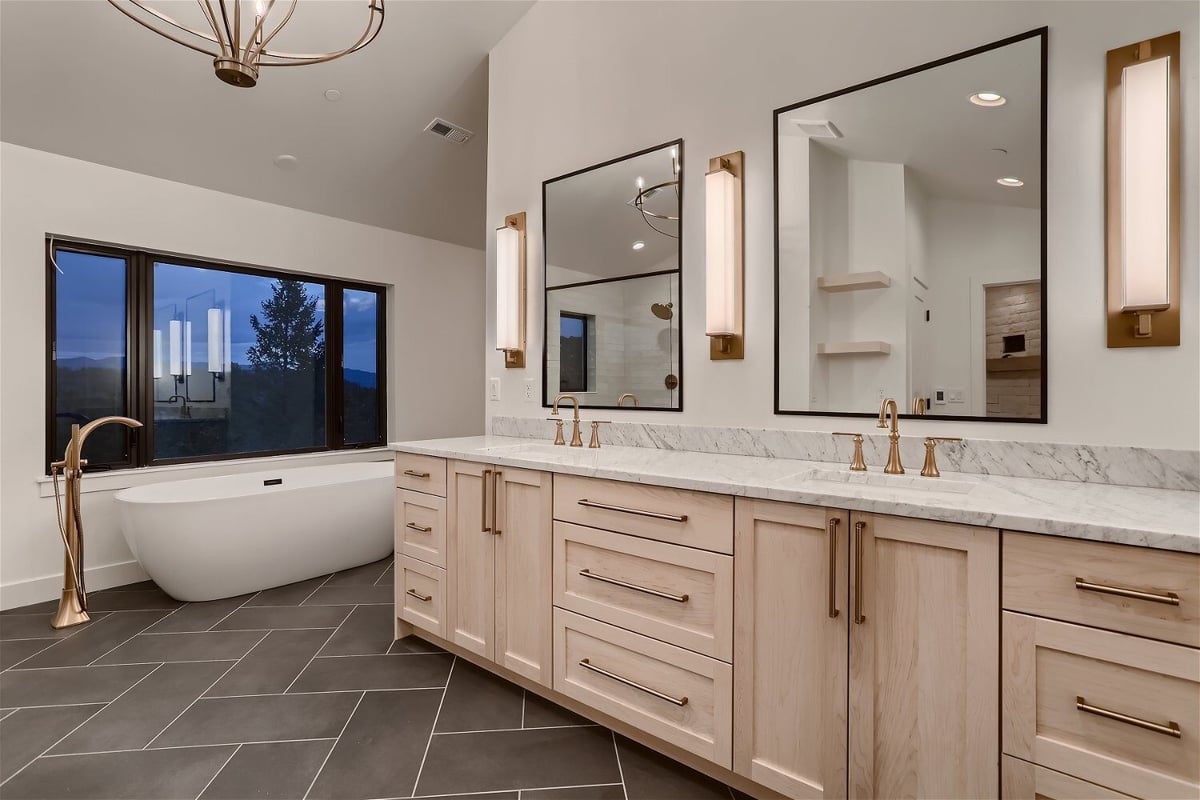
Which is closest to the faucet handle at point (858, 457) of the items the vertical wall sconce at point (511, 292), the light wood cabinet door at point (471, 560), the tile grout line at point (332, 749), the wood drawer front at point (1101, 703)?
the wood drawer front at point (1101, 703)

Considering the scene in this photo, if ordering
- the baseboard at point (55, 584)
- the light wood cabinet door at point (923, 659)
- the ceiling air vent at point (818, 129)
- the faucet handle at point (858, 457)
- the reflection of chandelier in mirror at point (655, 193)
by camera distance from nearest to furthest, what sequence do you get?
the light wood cabinet door at point (923, 659)
the faucet handle at point (858, 457)
the ceiling air vent at point (818, 129)
the reflection of chandelier in mirror at point (655, 193)
the baseboard at point (55, 584)

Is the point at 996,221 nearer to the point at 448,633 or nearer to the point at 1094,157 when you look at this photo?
the point at 1094,157

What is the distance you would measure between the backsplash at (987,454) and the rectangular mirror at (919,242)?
4.0 inches

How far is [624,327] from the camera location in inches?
101

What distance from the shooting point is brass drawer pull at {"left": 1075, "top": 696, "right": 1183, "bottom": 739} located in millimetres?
1006

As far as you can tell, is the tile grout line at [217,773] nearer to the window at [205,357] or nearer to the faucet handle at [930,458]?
the faucet handle at [930,458]

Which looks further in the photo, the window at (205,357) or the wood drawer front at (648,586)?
the window at (205,357)

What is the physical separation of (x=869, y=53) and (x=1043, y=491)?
148cm

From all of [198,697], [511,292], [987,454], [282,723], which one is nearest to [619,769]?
[282,723]

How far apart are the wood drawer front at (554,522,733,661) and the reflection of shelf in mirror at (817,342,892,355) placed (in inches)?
34.0

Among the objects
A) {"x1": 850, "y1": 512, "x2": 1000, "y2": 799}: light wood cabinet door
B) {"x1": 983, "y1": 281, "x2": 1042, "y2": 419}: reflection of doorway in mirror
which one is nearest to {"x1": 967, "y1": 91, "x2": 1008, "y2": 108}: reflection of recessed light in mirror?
{"x1": 983, "y1": 281, "x2": 1042, "y2": 419}: reflection of doorway in mirror

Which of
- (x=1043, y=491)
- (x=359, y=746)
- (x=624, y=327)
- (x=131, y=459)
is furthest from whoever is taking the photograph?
(x=131, y=459)

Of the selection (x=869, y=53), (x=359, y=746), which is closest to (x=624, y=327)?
(x=869, y=53)

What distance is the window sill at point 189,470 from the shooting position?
10.7 ft
